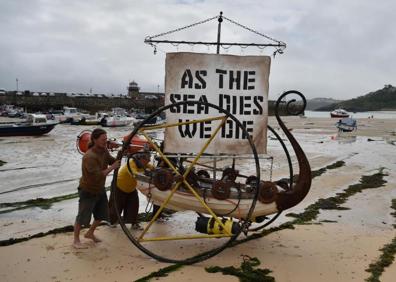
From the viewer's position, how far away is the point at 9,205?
32.3 ft

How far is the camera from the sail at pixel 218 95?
6.80 metres

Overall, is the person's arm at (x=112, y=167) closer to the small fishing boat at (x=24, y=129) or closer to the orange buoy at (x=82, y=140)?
the orange buoy at (x=82, y=140)

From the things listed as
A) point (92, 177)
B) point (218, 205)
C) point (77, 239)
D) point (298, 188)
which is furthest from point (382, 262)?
point (77, 239)

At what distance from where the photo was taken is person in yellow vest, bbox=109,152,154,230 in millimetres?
7418

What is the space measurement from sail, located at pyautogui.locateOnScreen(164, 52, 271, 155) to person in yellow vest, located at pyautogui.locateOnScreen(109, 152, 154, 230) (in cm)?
77

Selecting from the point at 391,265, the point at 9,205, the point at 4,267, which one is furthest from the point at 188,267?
the point at 9,205

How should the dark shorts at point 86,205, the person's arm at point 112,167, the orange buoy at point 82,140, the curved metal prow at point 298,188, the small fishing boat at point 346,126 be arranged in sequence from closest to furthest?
the person's arm at point 112,167, the curved metal prow at point 298,188, the dark shorts at point 86,205, the orange buoy at point 82,140, the small fishing boat at point 346,126

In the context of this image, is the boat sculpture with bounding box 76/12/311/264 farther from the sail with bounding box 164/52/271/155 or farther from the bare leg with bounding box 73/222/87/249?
the bare leg with bounding box 73/222/87/249

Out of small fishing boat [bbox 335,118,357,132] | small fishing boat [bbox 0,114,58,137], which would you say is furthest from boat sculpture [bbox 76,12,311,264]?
small fishing boat [bbox 335,118,357,132]

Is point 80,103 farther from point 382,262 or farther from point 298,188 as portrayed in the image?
point 382,262

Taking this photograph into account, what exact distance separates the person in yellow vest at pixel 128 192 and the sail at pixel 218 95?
2.54ft

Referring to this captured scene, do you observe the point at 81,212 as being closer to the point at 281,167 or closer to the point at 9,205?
the point at 9,205

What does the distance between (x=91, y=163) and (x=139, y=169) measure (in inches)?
45.3

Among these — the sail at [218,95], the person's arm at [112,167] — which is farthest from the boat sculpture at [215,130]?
the person's arm at [112,167]
